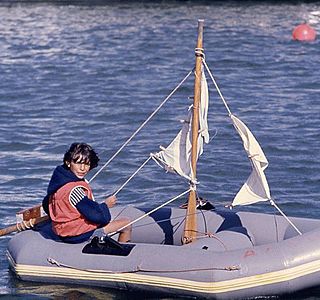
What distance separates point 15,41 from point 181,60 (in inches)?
206

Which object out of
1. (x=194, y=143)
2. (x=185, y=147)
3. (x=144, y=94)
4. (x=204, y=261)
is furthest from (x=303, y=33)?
(x=204, y=261)

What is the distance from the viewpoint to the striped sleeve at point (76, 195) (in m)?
10.1

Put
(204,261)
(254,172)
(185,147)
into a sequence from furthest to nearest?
(185,147) < (254,172) < (204,261)

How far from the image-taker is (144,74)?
22.5 m

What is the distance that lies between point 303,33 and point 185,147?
1626cm

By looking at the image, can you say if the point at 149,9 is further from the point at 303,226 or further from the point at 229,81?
the point at 303,226

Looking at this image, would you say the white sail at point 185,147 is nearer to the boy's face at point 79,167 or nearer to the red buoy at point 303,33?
the boy's face at point 79,167

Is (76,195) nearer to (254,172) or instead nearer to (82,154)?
(82,154)

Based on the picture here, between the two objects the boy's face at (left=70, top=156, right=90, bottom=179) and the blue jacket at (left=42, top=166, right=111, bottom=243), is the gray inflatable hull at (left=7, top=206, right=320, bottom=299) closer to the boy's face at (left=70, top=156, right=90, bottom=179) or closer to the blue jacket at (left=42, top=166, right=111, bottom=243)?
the blue jacket at (left=42, top=166, right=111, bottom=243)

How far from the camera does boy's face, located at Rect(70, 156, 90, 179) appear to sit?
1012 cm

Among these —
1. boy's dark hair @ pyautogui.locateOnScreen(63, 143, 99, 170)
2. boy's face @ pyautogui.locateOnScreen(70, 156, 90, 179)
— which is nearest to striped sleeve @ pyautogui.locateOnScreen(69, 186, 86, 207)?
boy's face @ pyautogui.locateOnScreen(70, 156, 90, 179)

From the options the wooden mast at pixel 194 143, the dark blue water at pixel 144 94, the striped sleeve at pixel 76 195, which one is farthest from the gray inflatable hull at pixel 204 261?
the striped sleeve at pixel 76 195

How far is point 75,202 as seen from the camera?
10.1m

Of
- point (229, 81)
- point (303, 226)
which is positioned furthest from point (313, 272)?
point (229, 81)
